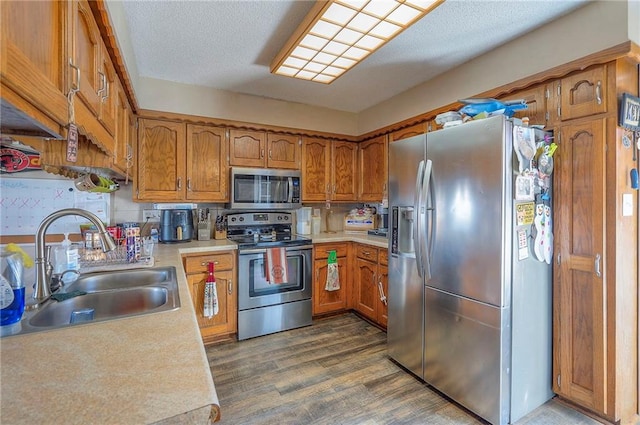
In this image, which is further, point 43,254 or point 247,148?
point 247,148

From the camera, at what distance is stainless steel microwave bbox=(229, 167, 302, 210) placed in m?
3.05

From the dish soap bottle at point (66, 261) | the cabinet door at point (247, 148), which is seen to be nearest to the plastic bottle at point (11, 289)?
the dish soap bottle at point (66, 261)

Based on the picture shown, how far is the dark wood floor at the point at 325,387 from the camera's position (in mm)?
1800

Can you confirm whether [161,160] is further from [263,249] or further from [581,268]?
[581,268]

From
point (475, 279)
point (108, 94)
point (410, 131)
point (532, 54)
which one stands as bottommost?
point (475, 279)

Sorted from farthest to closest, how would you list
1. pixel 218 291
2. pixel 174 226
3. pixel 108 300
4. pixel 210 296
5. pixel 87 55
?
1. pixel 174 226
2. pixel 218 291
3. pixel 210 296
4. pixel 108 300
5. pixel 87 55

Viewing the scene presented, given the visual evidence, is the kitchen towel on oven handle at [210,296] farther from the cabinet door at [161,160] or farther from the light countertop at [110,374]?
the light countertop at [110,374]

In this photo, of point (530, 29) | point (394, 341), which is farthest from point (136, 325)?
point (530, 29)

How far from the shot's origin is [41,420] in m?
0.55

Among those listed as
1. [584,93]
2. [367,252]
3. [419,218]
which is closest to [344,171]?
[367,252]

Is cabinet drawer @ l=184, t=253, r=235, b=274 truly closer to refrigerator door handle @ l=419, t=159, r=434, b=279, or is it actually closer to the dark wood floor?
the dark wood floor

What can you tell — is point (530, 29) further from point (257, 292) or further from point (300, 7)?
point (257, 292)

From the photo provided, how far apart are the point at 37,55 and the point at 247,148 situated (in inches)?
100

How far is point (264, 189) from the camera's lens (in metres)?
3.18
